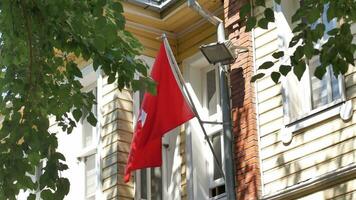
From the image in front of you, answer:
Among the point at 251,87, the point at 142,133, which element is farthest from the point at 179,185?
the point at 251,87

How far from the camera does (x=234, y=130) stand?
12773 mm

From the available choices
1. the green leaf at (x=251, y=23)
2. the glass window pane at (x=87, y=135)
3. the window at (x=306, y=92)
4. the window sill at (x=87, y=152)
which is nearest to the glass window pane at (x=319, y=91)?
the window at (x=306, y=92)

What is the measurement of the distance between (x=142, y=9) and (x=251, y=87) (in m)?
3.23

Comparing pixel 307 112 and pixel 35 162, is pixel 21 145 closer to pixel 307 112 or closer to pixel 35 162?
pixel 35 162

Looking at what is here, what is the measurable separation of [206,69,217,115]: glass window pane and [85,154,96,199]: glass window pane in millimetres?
2481

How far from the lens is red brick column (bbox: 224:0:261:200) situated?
39.9 feet

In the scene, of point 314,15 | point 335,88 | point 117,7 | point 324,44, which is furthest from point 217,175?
point 314,15

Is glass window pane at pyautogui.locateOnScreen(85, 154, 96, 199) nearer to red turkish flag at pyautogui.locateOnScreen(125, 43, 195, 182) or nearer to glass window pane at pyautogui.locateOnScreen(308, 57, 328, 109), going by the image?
red turkish flag at pyautogui.locateOnScreen(125, 43, 195, 182)

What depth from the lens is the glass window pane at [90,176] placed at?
15773 millimetres

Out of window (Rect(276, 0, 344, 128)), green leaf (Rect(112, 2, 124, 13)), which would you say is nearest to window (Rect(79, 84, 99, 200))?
window (Rect(276, 0, 344, 128))

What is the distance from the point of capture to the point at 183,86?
Answer: 12.8 m

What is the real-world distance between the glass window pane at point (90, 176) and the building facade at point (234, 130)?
19mm

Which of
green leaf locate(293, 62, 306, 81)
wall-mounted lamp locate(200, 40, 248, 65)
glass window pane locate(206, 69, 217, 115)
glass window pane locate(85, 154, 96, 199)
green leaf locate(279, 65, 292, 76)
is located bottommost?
green leaf locate(293, 62, 306, 81)

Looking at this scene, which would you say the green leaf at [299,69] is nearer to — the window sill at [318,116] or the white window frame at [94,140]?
the window sill at [318,116]
